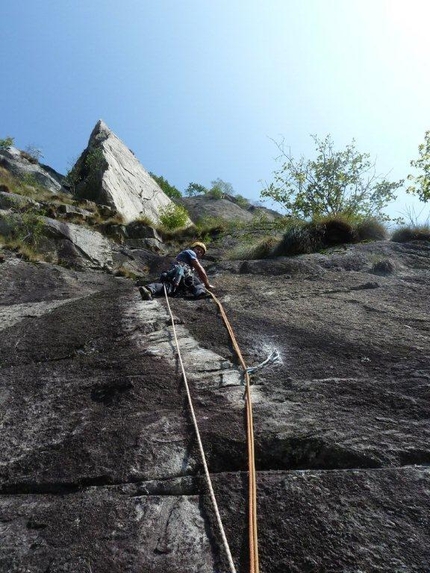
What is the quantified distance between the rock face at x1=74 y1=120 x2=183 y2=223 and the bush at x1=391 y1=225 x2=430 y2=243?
28.5ft

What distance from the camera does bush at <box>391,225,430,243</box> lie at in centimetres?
1039

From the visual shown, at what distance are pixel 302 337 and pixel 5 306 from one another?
4.34 metres

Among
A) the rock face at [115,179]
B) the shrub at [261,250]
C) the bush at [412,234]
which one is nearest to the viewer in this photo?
the bush at [412,234]

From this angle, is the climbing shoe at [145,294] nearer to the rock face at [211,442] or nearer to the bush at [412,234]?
the rock face at [211,442]

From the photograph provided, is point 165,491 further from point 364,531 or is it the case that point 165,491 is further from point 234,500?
point 364,531

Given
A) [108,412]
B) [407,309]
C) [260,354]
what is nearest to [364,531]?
[108,412]

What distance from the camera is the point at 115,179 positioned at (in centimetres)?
1872

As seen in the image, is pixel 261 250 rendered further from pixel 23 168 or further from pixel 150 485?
pixel 23 168

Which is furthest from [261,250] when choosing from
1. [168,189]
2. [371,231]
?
[168,189]

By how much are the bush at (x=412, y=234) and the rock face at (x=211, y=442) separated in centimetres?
487

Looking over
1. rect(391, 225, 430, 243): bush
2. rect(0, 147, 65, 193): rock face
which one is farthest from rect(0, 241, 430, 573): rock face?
rect(0, 147, 65, 193): rock face

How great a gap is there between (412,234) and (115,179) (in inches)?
463

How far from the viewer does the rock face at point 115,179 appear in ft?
56.6

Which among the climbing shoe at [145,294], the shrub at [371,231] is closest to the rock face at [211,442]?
the climbing shoe at [145,294]
